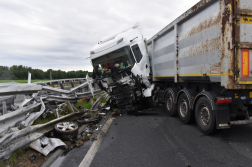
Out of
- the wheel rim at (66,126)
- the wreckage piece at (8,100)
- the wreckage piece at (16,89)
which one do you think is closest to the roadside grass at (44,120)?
the wreckage piece at (8,100)

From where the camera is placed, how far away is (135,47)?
22.6 ft

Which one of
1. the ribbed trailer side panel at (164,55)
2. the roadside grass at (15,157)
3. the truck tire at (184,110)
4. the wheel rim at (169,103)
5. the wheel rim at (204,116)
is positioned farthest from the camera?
the wheel rim at (169,103)

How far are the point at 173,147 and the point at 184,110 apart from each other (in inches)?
81.6

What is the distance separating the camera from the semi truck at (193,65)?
3.35 metres

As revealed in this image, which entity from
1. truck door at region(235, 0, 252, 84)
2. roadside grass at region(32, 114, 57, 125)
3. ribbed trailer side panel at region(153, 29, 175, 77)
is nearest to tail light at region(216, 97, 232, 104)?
truck door at region(235, 0, 252, 84)

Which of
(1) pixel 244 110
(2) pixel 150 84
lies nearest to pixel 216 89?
(1) pixel 244 110

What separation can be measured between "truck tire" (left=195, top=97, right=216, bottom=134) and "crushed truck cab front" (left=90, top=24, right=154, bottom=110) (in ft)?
10.1

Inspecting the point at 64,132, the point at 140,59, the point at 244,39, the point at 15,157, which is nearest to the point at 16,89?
the point at 15,157

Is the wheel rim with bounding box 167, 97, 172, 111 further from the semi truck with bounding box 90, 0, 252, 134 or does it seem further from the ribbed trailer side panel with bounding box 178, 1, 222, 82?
the ribbed trailer side panel with bounding box 178, 1, 222, 82

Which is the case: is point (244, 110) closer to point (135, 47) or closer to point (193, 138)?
point (193, 138)

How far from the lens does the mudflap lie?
3622mm

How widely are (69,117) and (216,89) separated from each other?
170 inches

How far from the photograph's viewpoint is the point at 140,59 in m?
7.10

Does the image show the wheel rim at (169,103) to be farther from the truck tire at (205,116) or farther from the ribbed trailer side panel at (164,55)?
the truck tire at (205,116)
